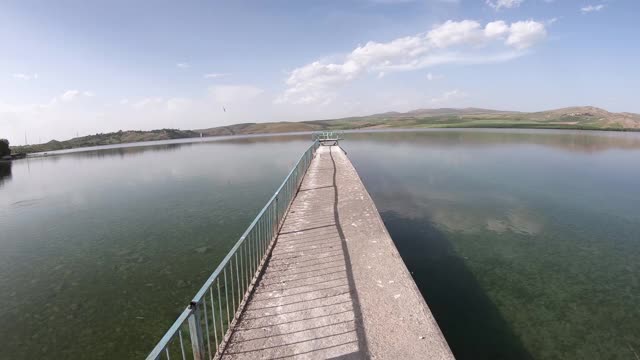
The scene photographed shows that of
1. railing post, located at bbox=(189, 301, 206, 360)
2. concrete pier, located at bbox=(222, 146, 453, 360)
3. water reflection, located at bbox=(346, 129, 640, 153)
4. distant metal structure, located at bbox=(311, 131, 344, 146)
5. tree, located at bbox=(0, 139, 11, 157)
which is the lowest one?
concrete pier, located at bbox=(222, 146, 453, 360)

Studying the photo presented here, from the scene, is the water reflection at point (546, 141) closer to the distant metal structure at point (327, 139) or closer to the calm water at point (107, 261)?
the distant metal structure at point (327, 139)

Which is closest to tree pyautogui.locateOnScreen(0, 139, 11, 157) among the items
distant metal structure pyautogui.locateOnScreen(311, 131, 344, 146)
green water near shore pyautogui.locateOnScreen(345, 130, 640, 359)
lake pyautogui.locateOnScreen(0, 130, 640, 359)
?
lake pyautogui.locateOnScreen(0, 130, 640, 359)

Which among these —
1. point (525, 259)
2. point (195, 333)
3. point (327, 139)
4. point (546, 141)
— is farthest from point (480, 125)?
point (195, 333)

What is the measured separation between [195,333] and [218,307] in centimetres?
419

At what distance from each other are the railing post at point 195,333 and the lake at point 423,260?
312 centimetres

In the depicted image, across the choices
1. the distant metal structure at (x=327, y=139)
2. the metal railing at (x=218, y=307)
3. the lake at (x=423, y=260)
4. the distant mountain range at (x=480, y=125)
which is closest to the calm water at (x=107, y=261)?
the lake at (x=423, y=260)

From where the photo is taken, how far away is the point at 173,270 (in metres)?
9.35

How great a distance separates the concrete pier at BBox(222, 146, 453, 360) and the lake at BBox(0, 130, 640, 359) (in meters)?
1.92

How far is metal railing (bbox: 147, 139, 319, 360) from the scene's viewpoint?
11.9ft

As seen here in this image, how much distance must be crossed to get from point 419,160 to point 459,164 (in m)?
4.23

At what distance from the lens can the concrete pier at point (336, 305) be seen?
414cm

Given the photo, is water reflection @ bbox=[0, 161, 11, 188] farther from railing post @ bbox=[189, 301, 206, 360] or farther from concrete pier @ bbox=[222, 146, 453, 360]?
railing post @ bbox=[189, 301, 206, 360]

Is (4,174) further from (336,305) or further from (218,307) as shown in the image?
(336,305)

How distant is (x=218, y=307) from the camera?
25.0 feet
